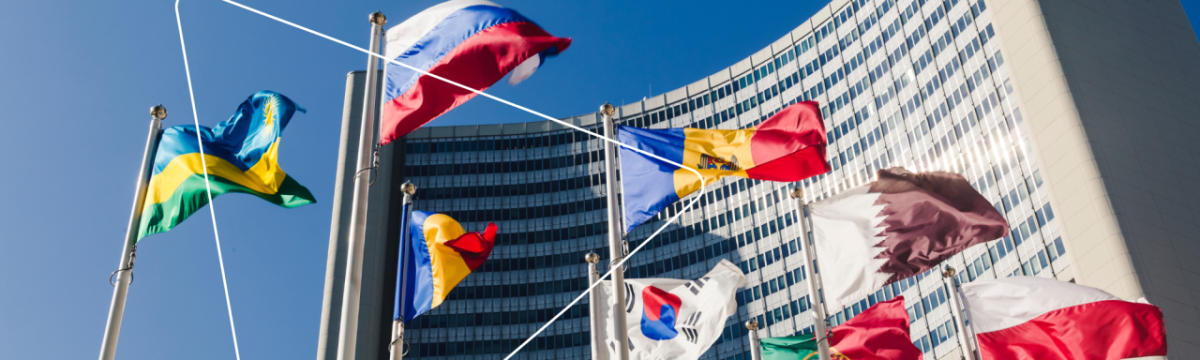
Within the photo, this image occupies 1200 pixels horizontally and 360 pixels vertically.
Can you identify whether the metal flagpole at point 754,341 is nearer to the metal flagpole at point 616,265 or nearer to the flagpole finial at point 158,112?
the metal flagpole at point 616,265

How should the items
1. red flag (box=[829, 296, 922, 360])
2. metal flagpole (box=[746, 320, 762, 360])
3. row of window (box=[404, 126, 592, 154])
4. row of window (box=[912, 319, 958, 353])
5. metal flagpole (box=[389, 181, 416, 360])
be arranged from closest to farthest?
1. metal flagpole (box=[389, 181, 416, 360])
2. red flag (box=[829, 296, 922, 360])
3. metal flagpole (box=[746, 320, 762, 360])
4. row of window (box=[912, 319, 958, 353])
5. row of window (box=[404, 126, 592, 154])

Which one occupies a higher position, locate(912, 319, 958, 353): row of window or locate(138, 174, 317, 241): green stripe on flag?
locate(912, 319, 958, 353): row of window

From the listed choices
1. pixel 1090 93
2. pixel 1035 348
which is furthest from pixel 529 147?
pixel 1035 348

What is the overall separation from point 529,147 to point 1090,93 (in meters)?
64.6

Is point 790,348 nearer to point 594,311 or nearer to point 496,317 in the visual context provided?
point 594,311

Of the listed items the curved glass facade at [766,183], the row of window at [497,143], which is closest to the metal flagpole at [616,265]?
the curved glass facade at [766,183]

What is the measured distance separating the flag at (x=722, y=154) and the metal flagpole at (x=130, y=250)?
27.0 feet

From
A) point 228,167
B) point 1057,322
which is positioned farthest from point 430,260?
point 1057,322

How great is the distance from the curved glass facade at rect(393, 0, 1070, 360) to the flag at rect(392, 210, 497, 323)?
6324 centimetres

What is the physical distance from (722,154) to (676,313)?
11.4ft

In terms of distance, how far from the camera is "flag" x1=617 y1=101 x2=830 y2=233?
1883 cm

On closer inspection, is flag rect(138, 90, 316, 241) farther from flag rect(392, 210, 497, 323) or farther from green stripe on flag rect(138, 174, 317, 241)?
flag rect(392, 210, 497, 323)

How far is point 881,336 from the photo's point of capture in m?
23.1

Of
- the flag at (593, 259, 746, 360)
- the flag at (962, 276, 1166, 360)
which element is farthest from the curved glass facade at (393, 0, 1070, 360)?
the flag at (593, 259, 746, 360)
